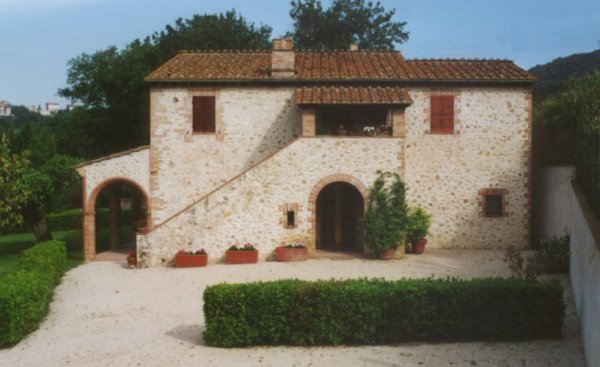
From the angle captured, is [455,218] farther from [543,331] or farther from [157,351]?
[157,351]

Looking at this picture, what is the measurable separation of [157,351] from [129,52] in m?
28.4

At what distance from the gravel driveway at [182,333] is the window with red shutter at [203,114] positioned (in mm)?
6039

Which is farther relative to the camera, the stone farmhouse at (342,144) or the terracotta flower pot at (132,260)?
the stone farmhouse at (342,144)

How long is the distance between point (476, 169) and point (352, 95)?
5.53 m

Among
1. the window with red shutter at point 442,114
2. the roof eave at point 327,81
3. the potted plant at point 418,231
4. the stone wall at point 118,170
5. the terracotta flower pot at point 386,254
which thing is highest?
the roof eave at point 327,81

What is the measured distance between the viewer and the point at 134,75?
31.7 meters

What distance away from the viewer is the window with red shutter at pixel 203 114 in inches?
827

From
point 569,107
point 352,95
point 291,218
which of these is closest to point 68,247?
point 291,218

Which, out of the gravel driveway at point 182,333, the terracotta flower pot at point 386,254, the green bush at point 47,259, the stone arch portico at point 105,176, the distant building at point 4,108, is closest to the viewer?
the gravel driveway at point 182,333

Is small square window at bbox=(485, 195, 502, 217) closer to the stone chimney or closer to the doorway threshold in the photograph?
the doorway threshold

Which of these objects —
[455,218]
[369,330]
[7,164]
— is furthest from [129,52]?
[369,330]

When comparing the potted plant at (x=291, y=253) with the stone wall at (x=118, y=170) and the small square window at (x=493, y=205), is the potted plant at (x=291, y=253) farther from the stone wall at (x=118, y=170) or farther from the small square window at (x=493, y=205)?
the small square window at (x=493, y=205)

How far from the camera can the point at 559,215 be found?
19016 mm

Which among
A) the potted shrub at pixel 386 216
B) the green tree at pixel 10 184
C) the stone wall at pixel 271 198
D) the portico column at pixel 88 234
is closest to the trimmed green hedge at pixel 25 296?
the stone wall at pixel 271 198
